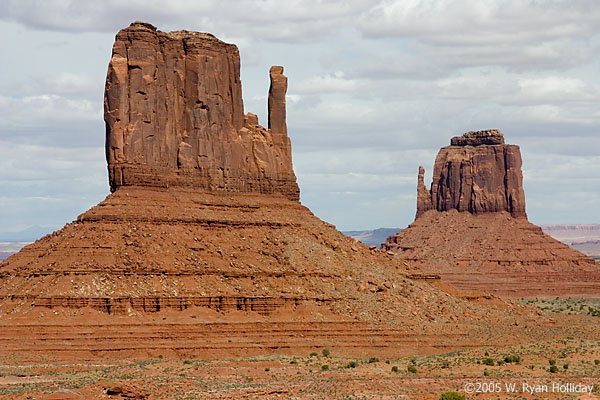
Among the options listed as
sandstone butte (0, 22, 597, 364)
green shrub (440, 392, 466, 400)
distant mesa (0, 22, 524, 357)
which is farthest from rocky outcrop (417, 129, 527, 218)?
green shrub (440, 392, 466, 400)

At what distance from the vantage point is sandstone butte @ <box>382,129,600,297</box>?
170 m

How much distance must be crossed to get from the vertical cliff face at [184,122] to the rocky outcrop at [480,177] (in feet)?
274

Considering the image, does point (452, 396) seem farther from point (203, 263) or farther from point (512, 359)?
point (203, 263)

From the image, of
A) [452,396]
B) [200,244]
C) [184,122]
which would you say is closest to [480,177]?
[184,122]

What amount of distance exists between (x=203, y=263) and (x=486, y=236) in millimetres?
92086

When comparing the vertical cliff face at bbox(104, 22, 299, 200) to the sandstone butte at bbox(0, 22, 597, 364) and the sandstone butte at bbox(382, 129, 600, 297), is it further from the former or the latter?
the sandstone butte at bbox(382, 129, 600, 297)

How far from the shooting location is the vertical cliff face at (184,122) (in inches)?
3807

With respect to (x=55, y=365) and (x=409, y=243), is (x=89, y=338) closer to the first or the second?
(x=55, y=365)

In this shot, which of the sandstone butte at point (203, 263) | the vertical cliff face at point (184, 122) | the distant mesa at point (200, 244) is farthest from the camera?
the vertical cliff face at point (184, 122)

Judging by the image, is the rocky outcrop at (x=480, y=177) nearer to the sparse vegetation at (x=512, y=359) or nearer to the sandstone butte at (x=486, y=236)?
the sandstone butte at (x=486, y=236)

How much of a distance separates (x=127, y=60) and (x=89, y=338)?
2099 cm

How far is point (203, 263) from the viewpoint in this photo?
9394 centimetres

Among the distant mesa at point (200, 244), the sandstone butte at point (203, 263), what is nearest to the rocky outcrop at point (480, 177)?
the sandstone butte at point (203, 263)

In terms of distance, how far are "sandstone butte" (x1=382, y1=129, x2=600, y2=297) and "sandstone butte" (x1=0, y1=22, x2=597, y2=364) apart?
186 ft
